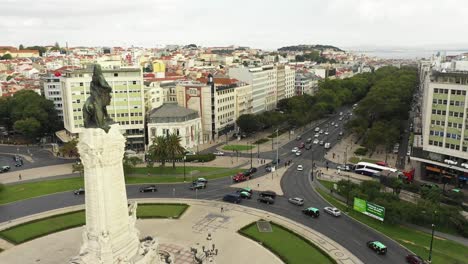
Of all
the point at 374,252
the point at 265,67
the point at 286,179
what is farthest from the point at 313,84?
the point at 374,252

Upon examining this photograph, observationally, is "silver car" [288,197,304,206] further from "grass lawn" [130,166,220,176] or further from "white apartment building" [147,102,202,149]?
"white apartment building" [147,102,202,149]

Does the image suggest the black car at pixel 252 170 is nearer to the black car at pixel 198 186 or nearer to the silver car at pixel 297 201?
the black car at pixel 198 186

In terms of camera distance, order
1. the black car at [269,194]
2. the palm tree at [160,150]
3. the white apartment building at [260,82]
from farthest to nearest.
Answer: the white apartment building at [260,82], the palm tree at [160,150], the black car at [269,194]

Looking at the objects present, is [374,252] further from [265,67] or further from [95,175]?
[265,67]

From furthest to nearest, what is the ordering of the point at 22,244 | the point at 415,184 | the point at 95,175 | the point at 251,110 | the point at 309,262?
the point at 251,110, the point at 415,184, the point at 22,244, the point at 309,262, the point at 95,175

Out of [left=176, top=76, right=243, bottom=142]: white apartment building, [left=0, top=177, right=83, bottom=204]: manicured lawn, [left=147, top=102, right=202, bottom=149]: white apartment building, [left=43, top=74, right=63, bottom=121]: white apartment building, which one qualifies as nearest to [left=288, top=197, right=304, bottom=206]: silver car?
[left=0, top=177, right=83, bottom=204]: manicured lawn

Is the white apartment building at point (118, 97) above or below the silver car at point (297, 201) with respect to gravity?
above

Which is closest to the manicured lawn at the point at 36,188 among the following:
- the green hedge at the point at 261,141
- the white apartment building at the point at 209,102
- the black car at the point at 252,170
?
the black car at the point at 252,170
